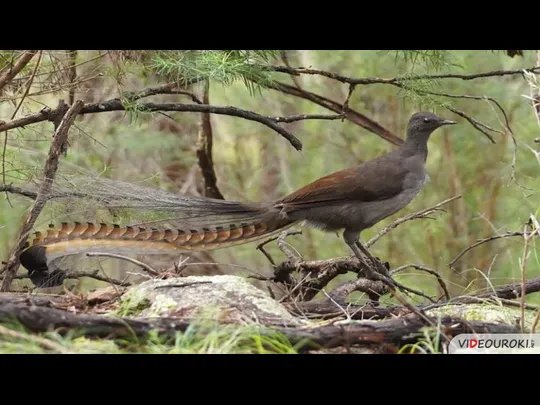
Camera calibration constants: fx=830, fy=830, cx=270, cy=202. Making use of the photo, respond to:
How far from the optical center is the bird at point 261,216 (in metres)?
3.83

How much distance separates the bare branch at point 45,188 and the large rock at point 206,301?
0.72 metres

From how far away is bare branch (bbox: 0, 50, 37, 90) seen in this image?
446 centimetres

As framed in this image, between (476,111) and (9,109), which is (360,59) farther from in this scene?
(9,109)

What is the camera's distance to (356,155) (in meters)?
7.78

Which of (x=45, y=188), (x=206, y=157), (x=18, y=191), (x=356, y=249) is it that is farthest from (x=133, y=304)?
(x=206, y=157)

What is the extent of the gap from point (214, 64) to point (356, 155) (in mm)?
3638

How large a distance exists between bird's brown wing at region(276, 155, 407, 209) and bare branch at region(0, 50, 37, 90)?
5.10ft

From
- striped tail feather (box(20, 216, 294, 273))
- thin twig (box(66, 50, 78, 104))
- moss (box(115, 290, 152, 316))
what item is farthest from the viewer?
thin twig (box(66, 50, 78, 104))

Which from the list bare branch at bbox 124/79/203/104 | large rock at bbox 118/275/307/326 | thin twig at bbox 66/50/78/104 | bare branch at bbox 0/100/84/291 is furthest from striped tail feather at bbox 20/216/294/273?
thin twig at bbox 66/50/78/104

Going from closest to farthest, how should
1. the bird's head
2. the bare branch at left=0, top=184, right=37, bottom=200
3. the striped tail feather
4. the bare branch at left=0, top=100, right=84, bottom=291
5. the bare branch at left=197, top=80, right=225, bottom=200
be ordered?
the striped tail feather
the bare branch at left=0, top=100, right=84, bottom=291
the bare branch at left=0, top=184, right=37, bottom=200
the bird's head
the bare branch at left=197, top=80, right=225, bottom=200

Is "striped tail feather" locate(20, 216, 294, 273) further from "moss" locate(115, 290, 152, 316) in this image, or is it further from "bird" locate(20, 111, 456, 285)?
"moss" locate(115, 290, 152, 316)

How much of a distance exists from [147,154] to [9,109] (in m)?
2.89

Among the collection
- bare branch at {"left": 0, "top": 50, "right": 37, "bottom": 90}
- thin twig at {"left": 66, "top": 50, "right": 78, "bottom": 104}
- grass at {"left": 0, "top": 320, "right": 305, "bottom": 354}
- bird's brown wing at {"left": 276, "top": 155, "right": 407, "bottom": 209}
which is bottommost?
grass at {"left": 0, "top": 320, "right": 305, "bottom": 354}
